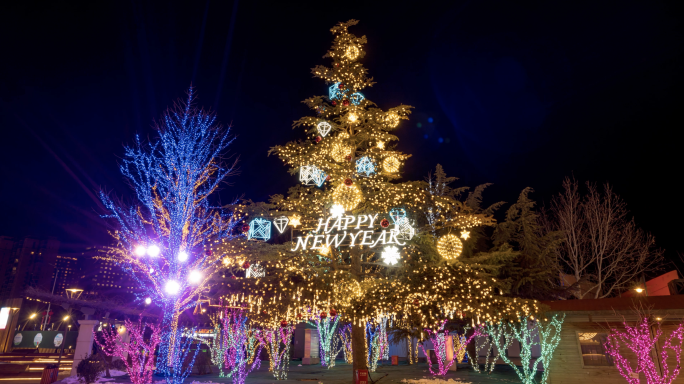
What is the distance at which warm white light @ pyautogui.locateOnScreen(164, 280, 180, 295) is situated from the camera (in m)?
10.4

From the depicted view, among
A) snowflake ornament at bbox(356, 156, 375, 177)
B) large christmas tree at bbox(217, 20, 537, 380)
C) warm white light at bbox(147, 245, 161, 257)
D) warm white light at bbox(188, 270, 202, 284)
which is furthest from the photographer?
snowflake ornament at bbox(356, 156, 375, 177)

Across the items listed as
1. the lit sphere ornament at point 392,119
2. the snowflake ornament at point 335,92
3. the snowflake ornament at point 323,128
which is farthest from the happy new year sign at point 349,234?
the snowflake ornament at point 335,92

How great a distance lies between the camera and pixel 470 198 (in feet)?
67.5

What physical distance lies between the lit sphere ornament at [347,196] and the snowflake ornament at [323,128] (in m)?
2.56

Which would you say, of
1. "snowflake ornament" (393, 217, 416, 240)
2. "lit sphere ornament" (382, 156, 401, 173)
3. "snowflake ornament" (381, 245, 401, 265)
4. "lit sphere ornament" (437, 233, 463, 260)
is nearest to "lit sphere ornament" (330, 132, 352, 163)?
"lit sphere ornament" (382, 156, 401, 173)

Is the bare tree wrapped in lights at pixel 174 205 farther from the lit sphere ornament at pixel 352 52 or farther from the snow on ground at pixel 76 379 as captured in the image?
the lit sphere ornament at pixel 352 52

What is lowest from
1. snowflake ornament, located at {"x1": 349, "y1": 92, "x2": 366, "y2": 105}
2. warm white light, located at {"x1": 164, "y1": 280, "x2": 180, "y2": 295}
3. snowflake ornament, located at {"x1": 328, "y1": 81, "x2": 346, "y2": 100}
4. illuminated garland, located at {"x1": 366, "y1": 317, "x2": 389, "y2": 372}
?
illuminated garland, located at {"x1": 366, "y1": 317, "x2": 389, "y2": 372}

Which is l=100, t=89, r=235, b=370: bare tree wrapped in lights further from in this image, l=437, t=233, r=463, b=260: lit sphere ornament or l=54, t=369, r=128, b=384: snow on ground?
l=437, t=233, r=463, b=260: lit sphere ornament

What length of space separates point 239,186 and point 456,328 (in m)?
19.3

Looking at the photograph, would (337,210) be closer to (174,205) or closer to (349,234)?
(349,234)

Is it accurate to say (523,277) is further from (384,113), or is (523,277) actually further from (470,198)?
(384,113)

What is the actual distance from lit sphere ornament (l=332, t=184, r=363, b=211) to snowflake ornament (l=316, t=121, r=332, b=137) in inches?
101

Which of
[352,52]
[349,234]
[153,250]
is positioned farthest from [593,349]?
[153,250]

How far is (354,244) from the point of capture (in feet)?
40.2
